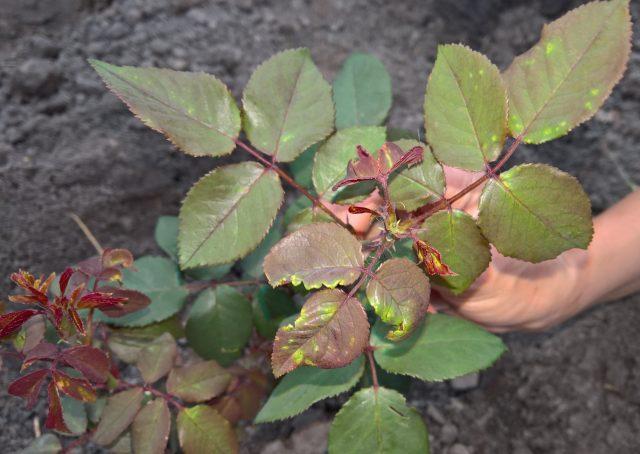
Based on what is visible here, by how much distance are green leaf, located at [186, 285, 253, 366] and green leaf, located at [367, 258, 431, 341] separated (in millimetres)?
500

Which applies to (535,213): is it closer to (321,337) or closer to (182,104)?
(321,337)

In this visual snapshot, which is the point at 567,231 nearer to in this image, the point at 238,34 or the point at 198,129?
the point at 198,129

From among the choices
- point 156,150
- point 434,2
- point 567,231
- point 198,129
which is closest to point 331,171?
point 198,129

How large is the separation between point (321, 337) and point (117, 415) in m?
0.51

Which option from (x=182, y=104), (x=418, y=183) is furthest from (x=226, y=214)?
(x=418, y=183)

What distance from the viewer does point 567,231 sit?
81 cm

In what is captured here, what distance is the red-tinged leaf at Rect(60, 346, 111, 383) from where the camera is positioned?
913mm

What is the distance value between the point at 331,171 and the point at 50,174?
2.72ft

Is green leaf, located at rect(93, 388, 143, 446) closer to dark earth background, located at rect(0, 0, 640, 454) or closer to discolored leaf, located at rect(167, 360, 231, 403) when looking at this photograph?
discolored leaf, located at rect(167, 360, 231, 403)

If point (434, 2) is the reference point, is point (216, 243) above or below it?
below

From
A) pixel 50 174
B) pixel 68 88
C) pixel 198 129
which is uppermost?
pixel 198 129

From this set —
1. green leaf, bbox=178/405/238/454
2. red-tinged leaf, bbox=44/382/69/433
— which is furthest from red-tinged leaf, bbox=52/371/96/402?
green leaf, bbox=178/405/238/454

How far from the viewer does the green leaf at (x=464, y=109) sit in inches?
32.2

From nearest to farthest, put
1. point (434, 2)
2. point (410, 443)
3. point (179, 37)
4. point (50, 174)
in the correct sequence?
point (410, 443) → point (50, 174) → point (179, 37) → point (434, 2)
